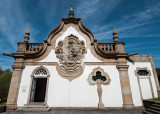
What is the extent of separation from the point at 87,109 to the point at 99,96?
1499 millimetres

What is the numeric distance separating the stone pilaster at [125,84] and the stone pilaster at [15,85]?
31.0ft

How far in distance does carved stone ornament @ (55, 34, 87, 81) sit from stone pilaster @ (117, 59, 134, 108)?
377cm

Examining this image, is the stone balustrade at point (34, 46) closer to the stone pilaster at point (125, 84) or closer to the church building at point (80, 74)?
the church building at point (80, 74)

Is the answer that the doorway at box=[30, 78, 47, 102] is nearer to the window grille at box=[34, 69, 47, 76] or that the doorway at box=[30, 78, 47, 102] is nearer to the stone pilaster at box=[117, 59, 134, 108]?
the window grille at box=[34, 69, 47, 76]

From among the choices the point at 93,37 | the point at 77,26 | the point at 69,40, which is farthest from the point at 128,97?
Result: the point at 77,26

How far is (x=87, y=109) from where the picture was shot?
27.2 feet

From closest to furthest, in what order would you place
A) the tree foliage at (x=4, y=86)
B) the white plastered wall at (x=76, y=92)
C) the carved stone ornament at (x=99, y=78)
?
1. the white plastered wall at (x=76, y=92)
2. the carved stone ornament at (x=99, y=78)
3. the tree foliage at (x=4, y=86)

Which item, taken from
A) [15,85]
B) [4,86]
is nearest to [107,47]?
[15,85]

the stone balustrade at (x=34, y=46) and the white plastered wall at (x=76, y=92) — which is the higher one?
the stone balustrade at (x=34, y=46)

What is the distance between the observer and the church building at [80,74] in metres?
8.55

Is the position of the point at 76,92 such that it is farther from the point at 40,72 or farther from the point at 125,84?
the point at 125,84

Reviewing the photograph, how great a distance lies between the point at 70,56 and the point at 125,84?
5774 mm

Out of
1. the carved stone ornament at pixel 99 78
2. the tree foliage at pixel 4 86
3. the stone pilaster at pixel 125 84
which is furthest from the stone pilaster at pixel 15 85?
the tree foliage at pixel 4 86

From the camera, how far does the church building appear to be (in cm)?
855
